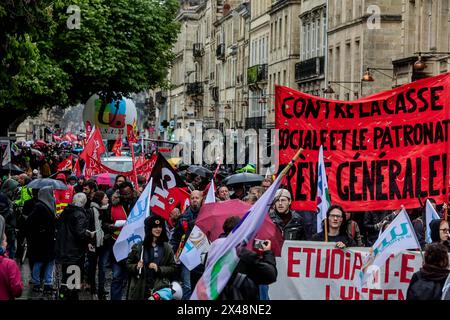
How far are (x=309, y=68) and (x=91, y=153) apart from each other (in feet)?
106

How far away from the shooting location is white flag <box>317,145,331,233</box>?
44.7 feet

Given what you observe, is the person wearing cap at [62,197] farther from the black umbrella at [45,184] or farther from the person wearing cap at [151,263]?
the person wearing cap at [151,263]

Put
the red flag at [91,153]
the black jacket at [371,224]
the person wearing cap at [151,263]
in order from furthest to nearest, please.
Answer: the red flag at [91,153]
the black jacket at [371,224]
the person wearing cap at [151,263]

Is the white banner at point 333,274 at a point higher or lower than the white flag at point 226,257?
lower

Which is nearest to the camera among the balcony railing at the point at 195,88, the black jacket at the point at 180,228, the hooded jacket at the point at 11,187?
the black jacket at the point at 180,228

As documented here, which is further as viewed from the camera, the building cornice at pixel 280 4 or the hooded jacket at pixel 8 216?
the building cornice at pixel 280 4

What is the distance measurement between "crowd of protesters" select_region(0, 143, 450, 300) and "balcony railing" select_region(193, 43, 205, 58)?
82573 mm

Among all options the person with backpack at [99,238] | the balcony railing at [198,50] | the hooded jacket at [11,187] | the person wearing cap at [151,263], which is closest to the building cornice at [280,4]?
the balcony railing at [198,50]

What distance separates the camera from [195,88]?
108 meters

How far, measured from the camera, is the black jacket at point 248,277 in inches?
391

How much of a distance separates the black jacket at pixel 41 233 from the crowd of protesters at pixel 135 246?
0.01 m

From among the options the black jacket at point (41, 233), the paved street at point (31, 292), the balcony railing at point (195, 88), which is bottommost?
the paved street at point (31, 292)
